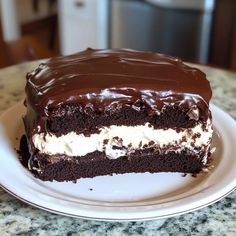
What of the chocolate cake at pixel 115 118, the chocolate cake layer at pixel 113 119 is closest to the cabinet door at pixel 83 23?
the chocolate cake at pixel 115 118


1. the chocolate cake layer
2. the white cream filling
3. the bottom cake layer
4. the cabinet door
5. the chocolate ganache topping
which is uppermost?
the chocolate ganache topping

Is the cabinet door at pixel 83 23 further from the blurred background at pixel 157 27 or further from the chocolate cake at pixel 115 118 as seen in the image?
the chocolate cake at pixel 115 118

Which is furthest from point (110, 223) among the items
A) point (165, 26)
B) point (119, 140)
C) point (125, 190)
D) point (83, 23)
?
point (83, 23)

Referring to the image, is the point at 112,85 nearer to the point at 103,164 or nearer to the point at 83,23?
the point at 103,164

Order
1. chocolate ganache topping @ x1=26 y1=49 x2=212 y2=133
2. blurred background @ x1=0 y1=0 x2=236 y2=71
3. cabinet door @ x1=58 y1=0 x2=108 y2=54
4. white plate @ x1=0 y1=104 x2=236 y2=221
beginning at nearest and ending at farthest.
→ white plate @ x1=0 y1=104 x2=236 y2=221 → chocolate ganache topping @ x1=26 y1=49 x2=212 y2=133 → blurred background @ x1=0 y1=0 x2=236 y2=71 → cabinet door @ x1=58 y1=0 x2=108 y2=54

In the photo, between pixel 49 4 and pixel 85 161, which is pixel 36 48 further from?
pixel 49 4

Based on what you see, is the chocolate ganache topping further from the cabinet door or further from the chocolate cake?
the cabinet door

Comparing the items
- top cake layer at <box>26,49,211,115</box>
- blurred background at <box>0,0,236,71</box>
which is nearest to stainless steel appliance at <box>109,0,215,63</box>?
blurred background at <box>0,0,236,71</box>

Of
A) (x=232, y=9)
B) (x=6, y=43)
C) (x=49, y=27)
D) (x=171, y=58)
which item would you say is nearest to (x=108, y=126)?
(x=171, y=58)
